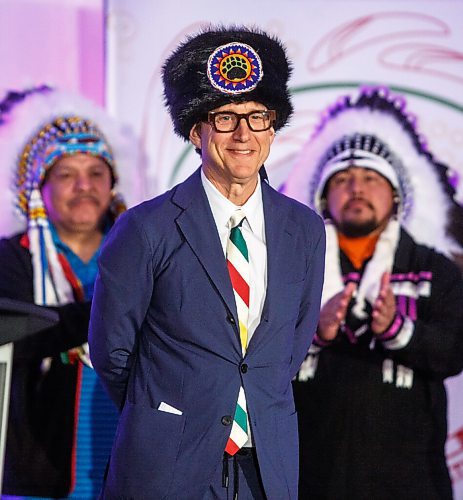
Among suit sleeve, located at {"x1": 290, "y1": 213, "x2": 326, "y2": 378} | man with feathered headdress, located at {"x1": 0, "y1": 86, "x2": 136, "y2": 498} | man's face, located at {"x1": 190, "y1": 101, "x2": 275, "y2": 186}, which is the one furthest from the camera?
man with feathered headdress, located at {"x1": 0, "y1": 86, "x2": 136, "y2": 498}

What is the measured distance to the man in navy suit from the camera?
2.38 meters

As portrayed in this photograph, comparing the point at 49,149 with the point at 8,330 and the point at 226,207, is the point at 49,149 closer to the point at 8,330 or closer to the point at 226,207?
the point at 226,207

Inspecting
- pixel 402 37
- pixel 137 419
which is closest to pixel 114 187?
pixel 402 37

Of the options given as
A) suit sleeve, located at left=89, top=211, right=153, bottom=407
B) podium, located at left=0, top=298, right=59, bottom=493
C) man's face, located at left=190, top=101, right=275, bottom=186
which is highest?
man's face, located at left=190, top=101, right=275, bottom=186

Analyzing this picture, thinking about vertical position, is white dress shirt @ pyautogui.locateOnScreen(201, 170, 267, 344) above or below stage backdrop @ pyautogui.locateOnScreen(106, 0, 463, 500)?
below

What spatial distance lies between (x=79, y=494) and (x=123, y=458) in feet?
3.75

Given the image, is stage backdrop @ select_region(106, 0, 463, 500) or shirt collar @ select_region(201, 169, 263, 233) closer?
shirt collar @ select_region(201, 169, 263, 233)

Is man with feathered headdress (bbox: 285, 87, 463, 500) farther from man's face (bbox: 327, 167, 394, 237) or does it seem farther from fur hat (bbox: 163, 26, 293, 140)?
fur hat (bbox: 163, 26, 293, 140)

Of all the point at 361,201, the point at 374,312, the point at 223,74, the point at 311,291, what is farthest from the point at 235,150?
the point at 361,201

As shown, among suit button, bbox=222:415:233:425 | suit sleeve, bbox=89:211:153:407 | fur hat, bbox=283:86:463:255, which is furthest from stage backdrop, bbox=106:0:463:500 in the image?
suit button, bbox=222:415:233:425

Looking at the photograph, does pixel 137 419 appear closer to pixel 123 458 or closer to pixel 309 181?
pixel 123 458

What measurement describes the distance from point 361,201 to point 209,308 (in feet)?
4.54

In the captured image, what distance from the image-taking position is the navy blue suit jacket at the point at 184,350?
2375 mm

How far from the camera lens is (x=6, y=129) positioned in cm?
370
